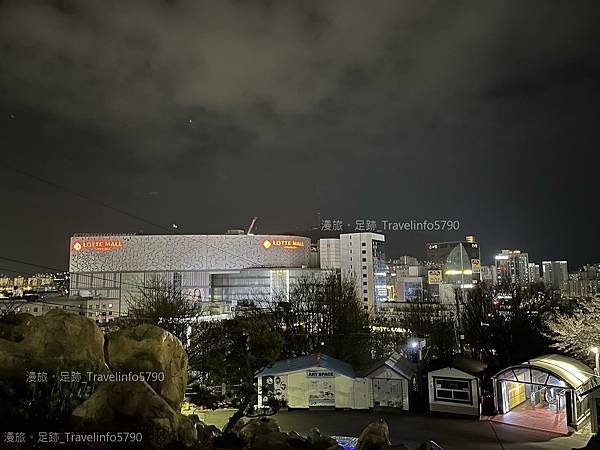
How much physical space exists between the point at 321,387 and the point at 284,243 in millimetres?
44802

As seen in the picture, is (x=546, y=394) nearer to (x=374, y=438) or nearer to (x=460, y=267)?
(x=374, y=438)

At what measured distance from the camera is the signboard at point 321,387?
14.9 meters

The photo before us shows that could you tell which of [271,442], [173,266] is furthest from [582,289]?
[271,442]

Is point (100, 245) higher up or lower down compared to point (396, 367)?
higher up

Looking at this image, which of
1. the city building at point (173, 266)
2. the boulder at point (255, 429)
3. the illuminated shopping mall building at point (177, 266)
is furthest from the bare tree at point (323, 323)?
the city building at point (173, 266)

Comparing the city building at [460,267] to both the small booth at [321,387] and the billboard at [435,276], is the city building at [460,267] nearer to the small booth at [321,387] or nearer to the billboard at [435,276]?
the billboard at [435,276]

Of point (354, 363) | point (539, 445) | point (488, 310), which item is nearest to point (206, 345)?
point (354, 363)

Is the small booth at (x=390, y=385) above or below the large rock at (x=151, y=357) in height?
below

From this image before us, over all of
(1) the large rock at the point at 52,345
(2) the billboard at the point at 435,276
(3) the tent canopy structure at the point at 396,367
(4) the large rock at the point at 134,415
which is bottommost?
(3) the tent canopy structure at the point at 396,367

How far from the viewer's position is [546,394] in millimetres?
14930

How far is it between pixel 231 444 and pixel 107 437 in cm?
313

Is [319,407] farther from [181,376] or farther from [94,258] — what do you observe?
[94,258]

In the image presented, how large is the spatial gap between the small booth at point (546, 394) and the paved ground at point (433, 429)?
658 millimetres

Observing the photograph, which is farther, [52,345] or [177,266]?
[177,266]
